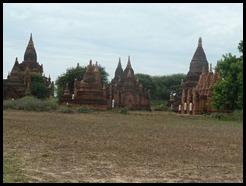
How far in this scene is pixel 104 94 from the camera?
54.1 meters

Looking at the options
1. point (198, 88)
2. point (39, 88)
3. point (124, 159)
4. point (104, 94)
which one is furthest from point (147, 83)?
point (124, 159)

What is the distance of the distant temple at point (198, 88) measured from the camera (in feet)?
147

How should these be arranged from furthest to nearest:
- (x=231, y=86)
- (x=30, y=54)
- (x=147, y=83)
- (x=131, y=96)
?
1. (x=147, y=83)
2. (x=30, y=54)
3. (x=131, y=96)
4. (x=231, y=86)

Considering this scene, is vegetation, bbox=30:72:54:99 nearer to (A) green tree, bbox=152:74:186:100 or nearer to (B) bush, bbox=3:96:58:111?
(B) bush, bbox=3:96:58:111

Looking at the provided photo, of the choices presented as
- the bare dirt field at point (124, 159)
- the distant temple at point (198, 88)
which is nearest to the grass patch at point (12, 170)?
the bare dirt field at point (124, 159)

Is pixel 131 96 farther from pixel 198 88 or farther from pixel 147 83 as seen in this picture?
pixel 147 83

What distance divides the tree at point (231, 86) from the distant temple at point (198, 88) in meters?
7.76

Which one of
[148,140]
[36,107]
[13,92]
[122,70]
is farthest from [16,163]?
[122,70]

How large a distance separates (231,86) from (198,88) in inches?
753

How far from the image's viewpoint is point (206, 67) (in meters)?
58.0

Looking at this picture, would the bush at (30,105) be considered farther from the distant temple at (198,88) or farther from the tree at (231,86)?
the tree at (231,86)

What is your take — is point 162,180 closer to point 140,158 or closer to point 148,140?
point 140,158

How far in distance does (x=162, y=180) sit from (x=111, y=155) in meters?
3.42

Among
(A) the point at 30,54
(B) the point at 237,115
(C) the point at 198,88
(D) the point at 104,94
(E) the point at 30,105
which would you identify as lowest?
(B) the point at 237,115
